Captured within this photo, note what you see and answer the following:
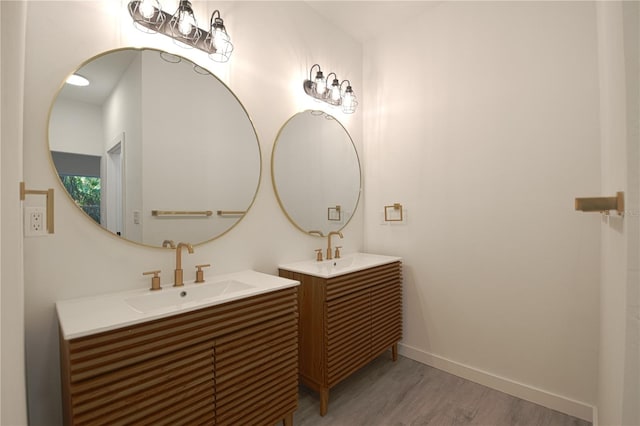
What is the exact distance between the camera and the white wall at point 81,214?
1.27 m

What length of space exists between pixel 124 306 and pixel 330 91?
218 cm

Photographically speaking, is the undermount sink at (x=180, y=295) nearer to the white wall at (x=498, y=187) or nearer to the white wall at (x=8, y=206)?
the white wall at (x=8, y=206)

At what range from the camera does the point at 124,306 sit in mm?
1277

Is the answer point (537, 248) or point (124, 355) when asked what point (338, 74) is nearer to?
point (537, 248)

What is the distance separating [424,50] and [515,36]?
2.29 feet

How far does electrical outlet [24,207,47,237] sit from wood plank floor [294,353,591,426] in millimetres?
1707

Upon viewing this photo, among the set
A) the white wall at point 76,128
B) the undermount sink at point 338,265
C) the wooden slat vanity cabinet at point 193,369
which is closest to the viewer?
the wooden slat vanity cabinet at point 193,369

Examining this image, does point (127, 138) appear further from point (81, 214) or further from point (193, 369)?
point (193, 369)

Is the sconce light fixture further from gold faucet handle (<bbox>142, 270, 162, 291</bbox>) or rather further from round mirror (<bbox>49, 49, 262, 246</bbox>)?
gold faucet handle (<bbox>142, 270, 162, 291</bbox>)

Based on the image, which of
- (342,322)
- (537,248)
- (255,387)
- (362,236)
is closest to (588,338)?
(537,248)

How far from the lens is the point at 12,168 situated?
66 centimetres

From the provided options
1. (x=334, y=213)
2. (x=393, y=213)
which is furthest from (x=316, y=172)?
(x=393, y=213)

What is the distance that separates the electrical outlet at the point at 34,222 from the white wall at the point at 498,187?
2415 mm

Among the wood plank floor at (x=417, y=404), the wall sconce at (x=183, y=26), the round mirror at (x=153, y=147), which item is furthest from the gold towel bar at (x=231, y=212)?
the wood plank floor at (x=417, y=404)
